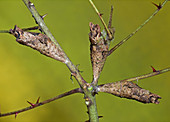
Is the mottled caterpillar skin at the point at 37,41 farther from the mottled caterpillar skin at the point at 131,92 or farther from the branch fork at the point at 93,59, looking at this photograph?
the mottled caterpillar skin at the point at 131,92

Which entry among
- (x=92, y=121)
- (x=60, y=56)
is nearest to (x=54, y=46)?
(x=60, y=56)

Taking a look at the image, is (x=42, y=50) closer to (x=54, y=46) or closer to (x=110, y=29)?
(x=54, y=46)

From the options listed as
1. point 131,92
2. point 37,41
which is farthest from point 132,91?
point 37,41

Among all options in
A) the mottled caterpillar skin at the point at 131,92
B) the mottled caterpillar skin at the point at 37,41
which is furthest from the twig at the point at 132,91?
the mottled caterpillar skin at the point at 37,41

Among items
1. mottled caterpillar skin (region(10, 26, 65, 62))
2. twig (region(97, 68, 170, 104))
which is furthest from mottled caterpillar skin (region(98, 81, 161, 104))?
mottled caterpillar skin (region(10, 26, 65, 62))

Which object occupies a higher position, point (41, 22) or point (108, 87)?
point (41, 22)

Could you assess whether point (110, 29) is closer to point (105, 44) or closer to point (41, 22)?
point (105, 44)
